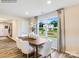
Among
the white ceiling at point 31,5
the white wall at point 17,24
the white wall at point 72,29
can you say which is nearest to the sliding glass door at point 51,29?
the white wall at point 72,29

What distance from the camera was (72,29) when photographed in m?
3.31

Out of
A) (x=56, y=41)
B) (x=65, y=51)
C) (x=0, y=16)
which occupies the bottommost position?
(x=65, y=51)

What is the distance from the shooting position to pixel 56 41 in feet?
13.4

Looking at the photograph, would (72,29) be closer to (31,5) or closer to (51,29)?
(51,29)

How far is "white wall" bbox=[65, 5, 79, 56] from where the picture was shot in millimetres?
3152

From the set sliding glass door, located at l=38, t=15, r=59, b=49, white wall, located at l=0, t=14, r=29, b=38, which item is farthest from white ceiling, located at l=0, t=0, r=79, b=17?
sliding glass door, located at l=38, t=15, r=59, b=49

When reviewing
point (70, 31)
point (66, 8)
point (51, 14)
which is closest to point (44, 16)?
point (51, 14)

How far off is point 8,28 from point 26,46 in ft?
7.56

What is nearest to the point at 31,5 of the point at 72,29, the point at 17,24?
the point at 17,24

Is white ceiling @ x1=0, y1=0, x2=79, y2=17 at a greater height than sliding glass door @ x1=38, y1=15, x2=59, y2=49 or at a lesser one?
greater

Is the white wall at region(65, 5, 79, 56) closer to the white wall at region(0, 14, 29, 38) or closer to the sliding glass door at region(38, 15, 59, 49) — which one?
the sliding glass door at region(38, 15, 59, 49)

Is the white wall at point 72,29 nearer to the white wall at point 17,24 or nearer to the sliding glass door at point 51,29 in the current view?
the sliding glass door at point 51,29

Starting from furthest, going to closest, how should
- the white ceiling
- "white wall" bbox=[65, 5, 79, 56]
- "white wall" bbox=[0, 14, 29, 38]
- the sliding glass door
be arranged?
1. the sliding glass door
2. "white wall" bbox=[0, 14, 29, 38]
3. "white wall" bbox=[65, 5, 79, 56]
4. the white ceiling

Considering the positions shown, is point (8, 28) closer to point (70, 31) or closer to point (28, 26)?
point (28, 26)
